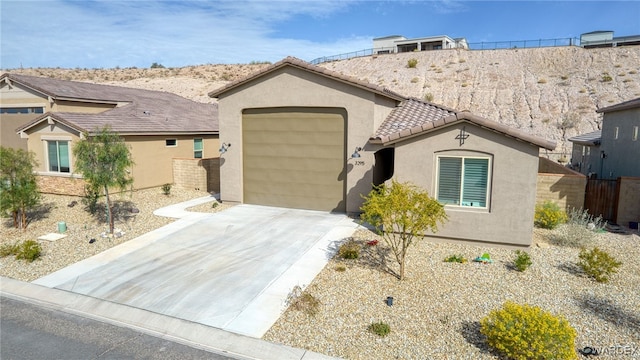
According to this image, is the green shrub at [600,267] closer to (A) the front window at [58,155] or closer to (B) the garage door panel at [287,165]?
(B) the garage door panel at [287,165]

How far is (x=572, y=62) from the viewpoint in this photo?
56.7m

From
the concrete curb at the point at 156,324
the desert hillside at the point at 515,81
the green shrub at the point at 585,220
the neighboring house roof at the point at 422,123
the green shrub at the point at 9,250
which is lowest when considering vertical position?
the concrete curb at the point at 156,324

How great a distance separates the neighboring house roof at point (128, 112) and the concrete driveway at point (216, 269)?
27.1ft

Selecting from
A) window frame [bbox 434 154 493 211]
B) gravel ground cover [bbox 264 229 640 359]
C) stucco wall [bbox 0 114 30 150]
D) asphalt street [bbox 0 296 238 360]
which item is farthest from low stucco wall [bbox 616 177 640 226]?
stucco wall [bbox 0 114 30 150]

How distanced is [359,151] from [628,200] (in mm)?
10301

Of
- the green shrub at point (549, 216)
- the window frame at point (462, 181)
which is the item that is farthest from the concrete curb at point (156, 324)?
the green shrub at point (549, 216)

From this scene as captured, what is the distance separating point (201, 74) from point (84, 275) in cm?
7408

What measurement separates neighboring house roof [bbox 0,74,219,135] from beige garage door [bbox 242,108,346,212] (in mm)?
6929

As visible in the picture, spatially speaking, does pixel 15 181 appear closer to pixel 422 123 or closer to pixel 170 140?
pixel 170 140

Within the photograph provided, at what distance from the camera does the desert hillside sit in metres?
46.5

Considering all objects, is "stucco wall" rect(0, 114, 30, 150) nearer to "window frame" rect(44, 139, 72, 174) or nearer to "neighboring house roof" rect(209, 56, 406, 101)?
"window frame" rect(44, 139, 72, 174)

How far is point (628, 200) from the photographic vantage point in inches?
582

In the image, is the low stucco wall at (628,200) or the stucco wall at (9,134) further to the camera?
the stucco wall at (9,134)

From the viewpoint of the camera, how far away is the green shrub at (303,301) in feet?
26.9
